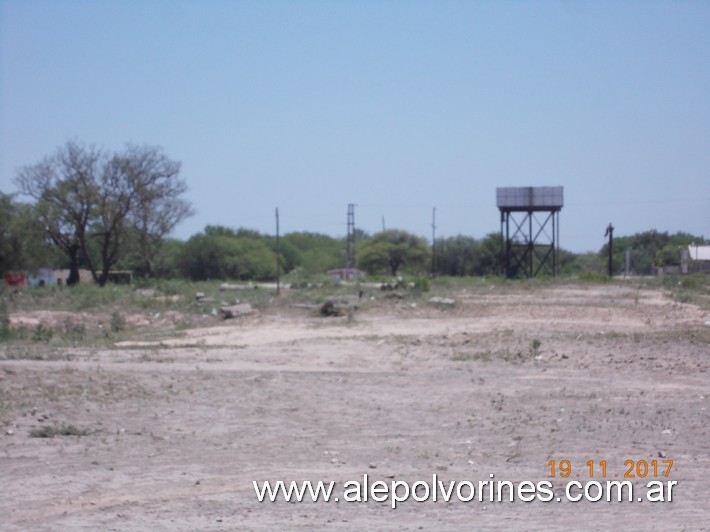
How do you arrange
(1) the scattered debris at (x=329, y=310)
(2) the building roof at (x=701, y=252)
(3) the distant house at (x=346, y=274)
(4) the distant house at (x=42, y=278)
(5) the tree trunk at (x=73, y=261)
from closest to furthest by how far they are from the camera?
(1) the scattered debris at (x=329, y=310) → (2) the building roof at (x=701, y=252) → (4) the distant house at (x=42, y=278) → (3) the distant house at (x=346, y=274) → (5) the tree trunk at (x=73, y=261)

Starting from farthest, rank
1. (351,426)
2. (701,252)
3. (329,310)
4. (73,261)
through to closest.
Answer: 1. (73,261)
2. (701,252)
3. (329,310)
4. (351,426)

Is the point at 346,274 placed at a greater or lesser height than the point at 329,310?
greater

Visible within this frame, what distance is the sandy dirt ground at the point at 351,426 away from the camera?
7602 mm

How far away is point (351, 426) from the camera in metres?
11.3

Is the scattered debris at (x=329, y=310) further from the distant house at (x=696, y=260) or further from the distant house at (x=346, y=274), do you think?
the distant house at (x=346, y=274)

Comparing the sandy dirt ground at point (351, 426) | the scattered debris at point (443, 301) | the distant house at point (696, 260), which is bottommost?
the sandy dirt ground at point (351, 426)

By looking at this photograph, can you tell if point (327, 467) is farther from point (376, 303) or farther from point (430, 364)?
point (376, 303)

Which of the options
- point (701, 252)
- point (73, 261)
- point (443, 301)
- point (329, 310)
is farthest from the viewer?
point (73, 261)

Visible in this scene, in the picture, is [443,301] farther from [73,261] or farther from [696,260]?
[73,261]

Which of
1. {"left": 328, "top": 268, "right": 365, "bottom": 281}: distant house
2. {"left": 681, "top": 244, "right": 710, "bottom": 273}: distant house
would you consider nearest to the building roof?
{"left": 681, "top": 244, "right": 710, "bottom": 273}: distant house

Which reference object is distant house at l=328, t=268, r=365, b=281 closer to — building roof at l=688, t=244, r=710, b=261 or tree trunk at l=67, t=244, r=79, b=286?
tree trunk at l=67, t=244, r=79, b=286

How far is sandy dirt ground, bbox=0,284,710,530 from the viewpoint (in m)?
7.60

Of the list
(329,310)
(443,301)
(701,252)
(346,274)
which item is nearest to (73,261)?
(346,274)

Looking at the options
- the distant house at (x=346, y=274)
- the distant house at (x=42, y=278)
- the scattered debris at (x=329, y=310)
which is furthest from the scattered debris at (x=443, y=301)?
the distant house at (x=42, y=278)
